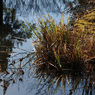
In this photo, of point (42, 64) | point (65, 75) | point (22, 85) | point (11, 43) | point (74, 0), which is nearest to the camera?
point (22, 85)

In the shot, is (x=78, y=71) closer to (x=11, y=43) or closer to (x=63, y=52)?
(x=63, y=52)

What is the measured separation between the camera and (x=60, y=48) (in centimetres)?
300

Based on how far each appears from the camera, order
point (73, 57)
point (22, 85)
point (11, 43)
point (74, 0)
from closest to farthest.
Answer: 1. point (22, 85)
2. point (73, 57)
3. point (11, 43)
4. point (74, 0)

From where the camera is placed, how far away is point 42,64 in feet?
10.2

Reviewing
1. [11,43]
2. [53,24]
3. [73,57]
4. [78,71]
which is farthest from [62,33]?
[11,43]

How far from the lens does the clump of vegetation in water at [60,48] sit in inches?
115

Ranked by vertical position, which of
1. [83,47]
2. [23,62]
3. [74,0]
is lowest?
[23,62]

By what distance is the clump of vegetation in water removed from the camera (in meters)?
2.92

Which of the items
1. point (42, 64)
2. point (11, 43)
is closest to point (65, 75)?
point (42, 64)

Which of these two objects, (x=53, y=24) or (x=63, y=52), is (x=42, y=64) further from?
(x=53, y=24)

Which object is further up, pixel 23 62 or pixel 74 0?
pixel 74 0

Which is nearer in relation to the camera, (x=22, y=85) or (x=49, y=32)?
(x=22, y=85)

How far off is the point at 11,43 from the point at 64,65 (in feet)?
7.38

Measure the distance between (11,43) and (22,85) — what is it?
2615 millimetres
